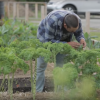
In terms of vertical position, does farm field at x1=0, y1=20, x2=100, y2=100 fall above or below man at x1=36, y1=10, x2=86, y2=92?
below

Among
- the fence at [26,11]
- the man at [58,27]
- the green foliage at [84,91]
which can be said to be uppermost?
the fence at [26,11]

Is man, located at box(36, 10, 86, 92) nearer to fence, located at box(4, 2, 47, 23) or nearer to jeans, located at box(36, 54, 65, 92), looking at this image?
jeans, located at box(36, 54, 65, 92)

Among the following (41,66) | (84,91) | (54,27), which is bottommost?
(84,91)

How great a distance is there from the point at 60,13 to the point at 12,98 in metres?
1.31

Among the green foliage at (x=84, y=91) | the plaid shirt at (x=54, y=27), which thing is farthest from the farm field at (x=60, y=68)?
the plaid shirt at (x=54, y=27)

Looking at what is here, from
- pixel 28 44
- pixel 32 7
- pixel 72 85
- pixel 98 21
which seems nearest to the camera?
pixel 72 85

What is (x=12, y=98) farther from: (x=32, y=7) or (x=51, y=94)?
(x=32, y=7)

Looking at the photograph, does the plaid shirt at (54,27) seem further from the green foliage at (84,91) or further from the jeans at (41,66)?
the green foliage at (84,91)

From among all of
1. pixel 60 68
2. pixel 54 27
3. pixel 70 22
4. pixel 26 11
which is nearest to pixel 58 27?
pixel 54 27

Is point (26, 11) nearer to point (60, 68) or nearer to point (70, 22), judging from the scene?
point (70, 22)

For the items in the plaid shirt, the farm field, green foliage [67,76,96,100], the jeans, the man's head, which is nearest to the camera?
the farm field

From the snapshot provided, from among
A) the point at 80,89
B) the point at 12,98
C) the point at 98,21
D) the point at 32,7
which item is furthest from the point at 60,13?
the point at 32,7

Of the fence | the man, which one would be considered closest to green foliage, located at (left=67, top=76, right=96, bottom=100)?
the man

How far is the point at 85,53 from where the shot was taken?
311 cm
